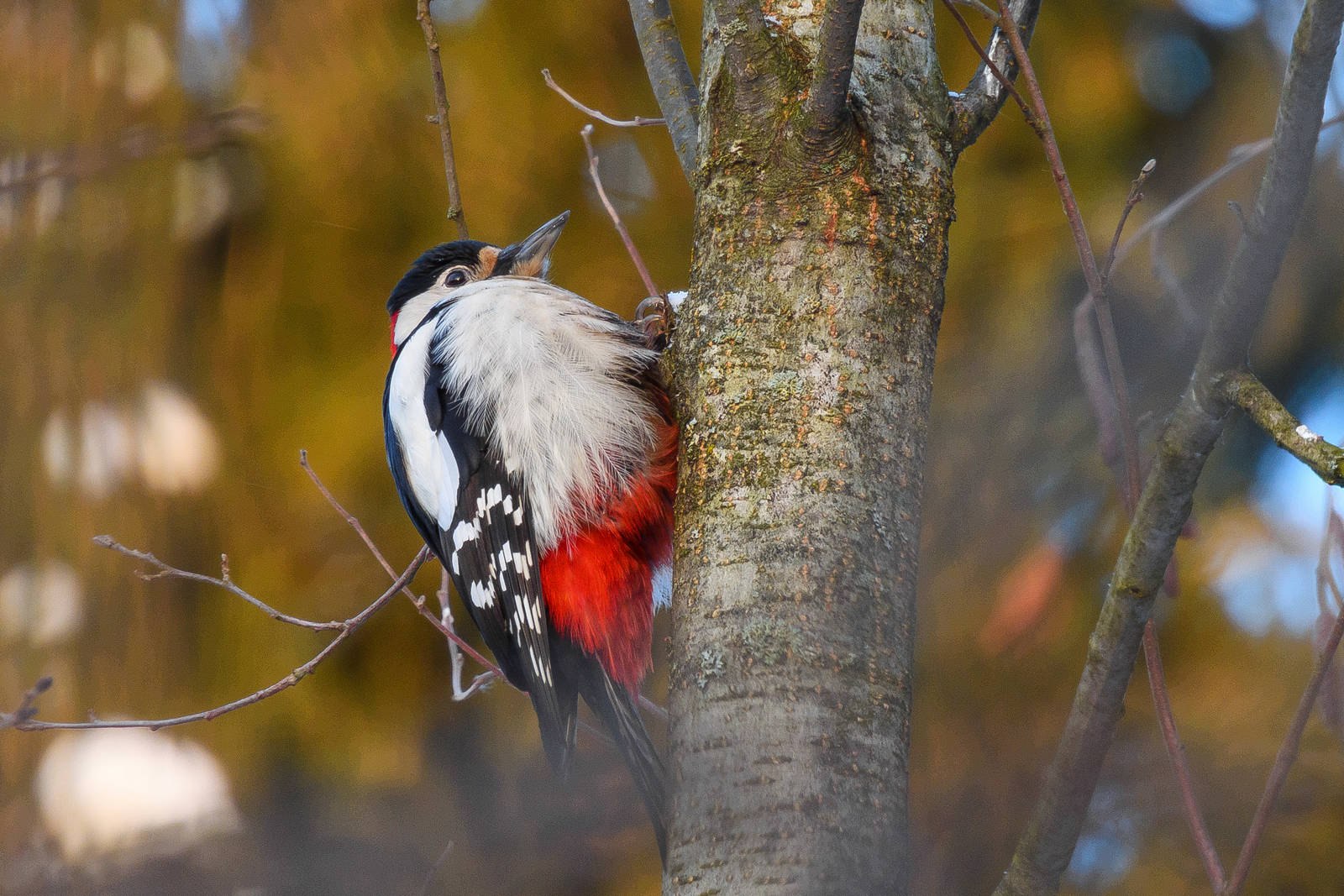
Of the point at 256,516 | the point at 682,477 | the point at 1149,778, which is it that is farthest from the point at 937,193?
the point at 256,516

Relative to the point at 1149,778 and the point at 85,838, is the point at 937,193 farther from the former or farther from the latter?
the point at 85,838

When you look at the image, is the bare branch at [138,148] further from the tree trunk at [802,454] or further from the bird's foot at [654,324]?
the tree trunk at [802,454]

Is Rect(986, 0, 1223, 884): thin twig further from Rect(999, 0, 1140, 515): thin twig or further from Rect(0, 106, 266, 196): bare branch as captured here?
Rect(0, 106, 266, 196): bare branch

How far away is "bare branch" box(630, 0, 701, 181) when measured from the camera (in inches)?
84.0

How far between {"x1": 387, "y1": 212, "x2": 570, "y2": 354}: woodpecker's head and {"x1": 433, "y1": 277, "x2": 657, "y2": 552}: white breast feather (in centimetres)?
51

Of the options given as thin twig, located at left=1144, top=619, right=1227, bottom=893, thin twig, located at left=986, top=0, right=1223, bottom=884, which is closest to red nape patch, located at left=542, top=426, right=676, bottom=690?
thin twig, located at left=986, top=0, right=1223, bottom=884

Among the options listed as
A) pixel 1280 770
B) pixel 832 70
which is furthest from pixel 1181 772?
pixel 832 70

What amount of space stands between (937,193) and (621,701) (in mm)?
1250

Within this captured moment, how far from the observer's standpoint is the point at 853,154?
63.9 inches

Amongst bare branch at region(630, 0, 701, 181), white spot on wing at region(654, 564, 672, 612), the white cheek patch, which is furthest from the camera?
the white cheek patch

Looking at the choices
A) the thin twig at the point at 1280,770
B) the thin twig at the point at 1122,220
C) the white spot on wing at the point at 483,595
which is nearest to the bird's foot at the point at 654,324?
the white spot on wing at the point at 483,595

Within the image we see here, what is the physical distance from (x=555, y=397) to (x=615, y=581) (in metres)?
0.40

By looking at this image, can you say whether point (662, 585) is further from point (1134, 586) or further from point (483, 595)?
point (1134, 586)

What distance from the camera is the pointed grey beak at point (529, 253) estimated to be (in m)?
3.04
